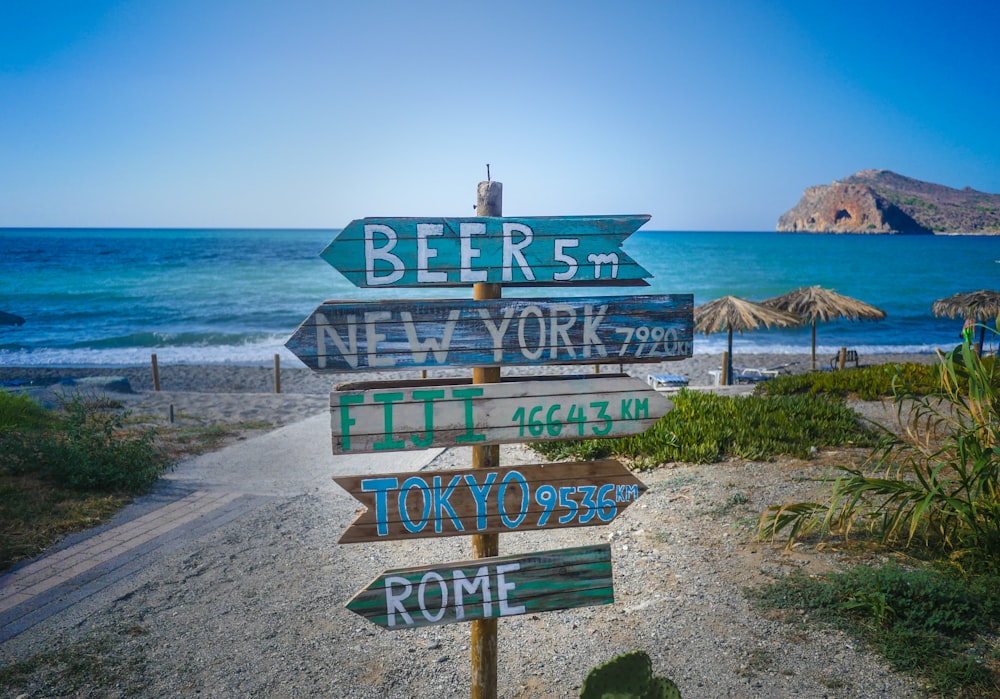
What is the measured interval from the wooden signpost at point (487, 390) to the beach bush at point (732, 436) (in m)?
4.18

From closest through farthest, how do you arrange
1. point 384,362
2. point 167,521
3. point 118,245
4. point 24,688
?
point 384,362 → point 24,688 → point 167,521 → point 118,245

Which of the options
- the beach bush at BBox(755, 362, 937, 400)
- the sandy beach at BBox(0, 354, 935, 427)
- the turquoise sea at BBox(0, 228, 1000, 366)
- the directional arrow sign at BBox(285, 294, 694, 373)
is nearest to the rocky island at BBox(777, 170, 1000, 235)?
the turquoise sea at BBox(0, 228, 1000, 366)

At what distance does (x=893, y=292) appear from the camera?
53125 millimetres

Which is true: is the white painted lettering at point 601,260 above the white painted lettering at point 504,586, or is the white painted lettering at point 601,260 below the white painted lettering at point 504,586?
above

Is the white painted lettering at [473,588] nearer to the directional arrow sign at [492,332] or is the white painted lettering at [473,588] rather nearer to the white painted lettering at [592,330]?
the directional arrow sign at [492,332]

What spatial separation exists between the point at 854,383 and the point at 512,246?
31.8 feet

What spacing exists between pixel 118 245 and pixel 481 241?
351 feet

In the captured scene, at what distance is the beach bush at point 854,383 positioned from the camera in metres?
10.1

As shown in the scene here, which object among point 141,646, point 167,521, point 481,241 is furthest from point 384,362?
point 167,521

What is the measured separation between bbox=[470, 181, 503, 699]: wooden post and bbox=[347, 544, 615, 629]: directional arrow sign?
0.36ft

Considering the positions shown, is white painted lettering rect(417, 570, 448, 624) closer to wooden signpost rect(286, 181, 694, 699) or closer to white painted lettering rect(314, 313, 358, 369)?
wooden signpost rect(286, 181, 694, 699)

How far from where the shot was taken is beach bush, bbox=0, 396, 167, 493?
6988mm

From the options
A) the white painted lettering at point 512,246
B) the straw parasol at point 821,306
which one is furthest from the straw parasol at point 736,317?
the white painted lettering at point 512,246

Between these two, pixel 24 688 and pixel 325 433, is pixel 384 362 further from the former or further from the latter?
pixel 325 433
